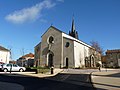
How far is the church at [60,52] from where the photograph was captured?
185 feet

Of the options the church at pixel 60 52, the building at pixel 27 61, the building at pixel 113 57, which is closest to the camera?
the church at pixel 60 52

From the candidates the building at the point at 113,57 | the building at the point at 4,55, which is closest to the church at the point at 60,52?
the building at the point at 4,55

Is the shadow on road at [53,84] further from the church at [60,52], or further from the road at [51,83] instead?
the church at [60,52]

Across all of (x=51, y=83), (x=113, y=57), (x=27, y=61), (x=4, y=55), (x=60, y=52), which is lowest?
(x=51, y=83)

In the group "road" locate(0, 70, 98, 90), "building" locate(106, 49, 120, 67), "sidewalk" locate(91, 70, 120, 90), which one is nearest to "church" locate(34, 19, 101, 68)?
"building" locate(106, 49, 120, 67)

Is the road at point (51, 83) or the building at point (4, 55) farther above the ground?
the building at point (4, 55)

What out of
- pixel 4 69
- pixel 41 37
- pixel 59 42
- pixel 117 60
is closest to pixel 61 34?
pixel 59 42

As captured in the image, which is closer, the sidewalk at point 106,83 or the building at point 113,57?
the sidewalk at point 106,83

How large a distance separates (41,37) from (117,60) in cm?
4303

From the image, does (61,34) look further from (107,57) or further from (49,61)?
(107,57)

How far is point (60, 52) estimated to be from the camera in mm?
57781

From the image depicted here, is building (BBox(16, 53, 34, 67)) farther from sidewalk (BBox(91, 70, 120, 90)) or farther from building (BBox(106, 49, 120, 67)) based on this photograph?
sidewalk (BBox(91, 70, 120, 90))

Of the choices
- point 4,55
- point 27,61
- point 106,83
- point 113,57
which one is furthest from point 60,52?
point 113,57

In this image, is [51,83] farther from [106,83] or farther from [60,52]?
[60,52]
